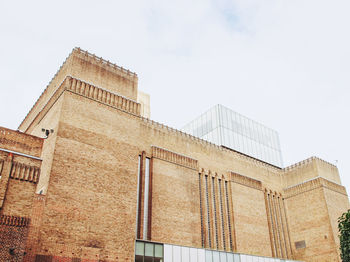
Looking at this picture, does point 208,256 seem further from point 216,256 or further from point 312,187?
point 312,187

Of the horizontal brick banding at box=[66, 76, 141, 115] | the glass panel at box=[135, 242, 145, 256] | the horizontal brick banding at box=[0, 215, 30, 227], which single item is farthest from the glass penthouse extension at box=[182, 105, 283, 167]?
the horizontal brick banding at box=[0, 215, 30, 227]

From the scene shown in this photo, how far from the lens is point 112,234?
22109 mm

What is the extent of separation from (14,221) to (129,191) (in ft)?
25.6

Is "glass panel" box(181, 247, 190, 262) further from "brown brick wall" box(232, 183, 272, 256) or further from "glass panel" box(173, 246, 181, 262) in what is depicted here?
"brown brick wall" box(232, 183, 272, 256)

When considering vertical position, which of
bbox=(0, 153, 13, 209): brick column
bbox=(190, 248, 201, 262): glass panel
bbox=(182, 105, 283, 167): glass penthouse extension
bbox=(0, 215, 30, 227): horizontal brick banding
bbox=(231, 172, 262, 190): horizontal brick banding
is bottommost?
bbox=(190, 248, 201, 262): glass panel

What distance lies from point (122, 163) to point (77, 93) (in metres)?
5.75

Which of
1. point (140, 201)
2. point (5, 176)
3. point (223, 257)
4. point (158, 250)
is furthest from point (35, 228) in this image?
point (223, 257)

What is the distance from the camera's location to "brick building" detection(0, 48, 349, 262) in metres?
20.1

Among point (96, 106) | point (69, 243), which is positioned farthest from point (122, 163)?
point (69, 243)

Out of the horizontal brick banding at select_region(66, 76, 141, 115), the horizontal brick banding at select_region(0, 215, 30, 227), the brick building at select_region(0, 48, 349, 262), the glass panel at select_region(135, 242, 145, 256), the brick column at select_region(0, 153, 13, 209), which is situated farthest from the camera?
the horizontal brick banding at select_region(66, 76, 141, 115)

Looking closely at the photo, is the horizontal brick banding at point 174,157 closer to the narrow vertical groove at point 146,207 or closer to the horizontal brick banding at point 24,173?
the narrow vertical groove at point 146,207

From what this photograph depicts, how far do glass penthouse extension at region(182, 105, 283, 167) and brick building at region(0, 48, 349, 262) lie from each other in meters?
8.12

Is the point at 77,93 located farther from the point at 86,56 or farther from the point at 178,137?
the point at 178,137

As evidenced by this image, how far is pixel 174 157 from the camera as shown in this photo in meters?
29.6
